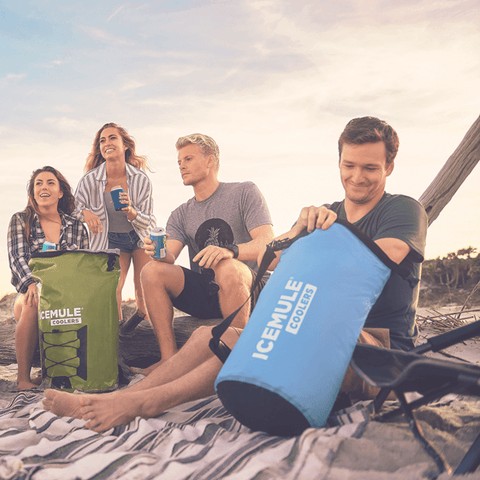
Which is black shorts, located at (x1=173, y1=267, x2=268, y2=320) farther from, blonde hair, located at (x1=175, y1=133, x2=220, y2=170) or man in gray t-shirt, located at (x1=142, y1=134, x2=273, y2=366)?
blonde hair, located at (x1=175, y1=133, x2=220, y2=170)

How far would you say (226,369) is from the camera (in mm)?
2512

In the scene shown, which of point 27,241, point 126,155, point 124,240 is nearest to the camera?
point 27,241

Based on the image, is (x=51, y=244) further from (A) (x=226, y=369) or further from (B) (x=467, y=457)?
(B) (x=467, y=457)

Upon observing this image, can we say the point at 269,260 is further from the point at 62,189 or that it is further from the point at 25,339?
the point at 62,189

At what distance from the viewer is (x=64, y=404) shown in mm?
3207

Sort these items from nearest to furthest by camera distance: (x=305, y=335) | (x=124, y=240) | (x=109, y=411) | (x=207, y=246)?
(x=305, y=335) → (x=109, y=411) → (x=207, y=246) → (x=124, y=240)

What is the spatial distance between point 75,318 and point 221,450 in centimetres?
205

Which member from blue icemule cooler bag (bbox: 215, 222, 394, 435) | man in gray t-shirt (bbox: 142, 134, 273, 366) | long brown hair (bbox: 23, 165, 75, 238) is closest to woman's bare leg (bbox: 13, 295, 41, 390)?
long brown hair (bbox: 23, 165, 75, 238)

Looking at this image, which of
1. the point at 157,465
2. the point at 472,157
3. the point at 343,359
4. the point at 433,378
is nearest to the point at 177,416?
the point at 157,465

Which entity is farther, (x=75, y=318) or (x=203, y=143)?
(x=203, y=143)

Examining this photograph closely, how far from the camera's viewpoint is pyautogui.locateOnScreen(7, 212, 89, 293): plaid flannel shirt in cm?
468

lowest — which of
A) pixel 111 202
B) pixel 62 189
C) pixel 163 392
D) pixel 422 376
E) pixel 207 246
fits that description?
pixel 163 392

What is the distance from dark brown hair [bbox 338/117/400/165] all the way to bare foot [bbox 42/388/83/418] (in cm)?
176

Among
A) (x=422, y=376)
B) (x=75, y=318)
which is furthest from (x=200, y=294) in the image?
(x=422, y=376)
